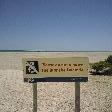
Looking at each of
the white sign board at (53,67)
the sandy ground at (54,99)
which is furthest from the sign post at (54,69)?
the sandy ground at (54,99)

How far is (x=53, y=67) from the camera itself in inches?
265

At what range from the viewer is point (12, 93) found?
13.3 metres

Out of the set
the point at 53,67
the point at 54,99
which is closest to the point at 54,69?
the point at 53,67

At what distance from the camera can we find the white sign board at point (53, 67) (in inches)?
264

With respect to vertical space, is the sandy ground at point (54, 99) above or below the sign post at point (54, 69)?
below

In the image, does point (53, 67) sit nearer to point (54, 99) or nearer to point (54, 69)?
point (54, 69)

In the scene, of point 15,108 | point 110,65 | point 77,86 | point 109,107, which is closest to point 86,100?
point 109,107

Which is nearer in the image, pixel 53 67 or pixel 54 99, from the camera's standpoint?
pixel 53 67

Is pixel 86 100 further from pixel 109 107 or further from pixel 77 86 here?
pixel 77 86

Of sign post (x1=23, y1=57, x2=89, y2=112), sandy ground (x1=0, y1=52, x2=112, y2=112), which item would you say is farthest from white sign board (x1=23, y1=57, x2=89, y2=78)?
sandy ground (x1=0, y1=52, x2=112, y2=112)

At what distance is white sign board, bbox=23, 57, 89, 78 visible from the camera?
671 cm

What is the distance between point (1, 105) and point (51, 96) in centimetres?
266

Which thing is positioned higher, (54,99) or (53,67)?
(53,67)

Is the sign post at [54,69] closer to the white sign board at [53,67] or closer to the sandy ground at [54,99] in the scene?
→ the white sign board at [53,67]
